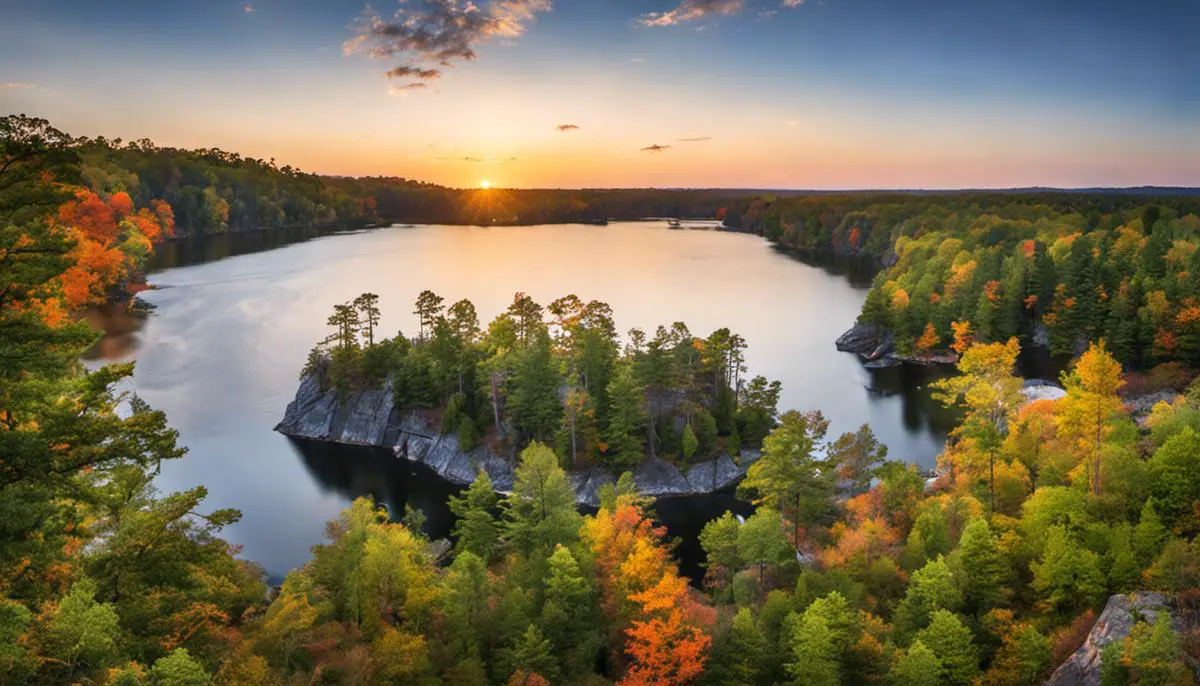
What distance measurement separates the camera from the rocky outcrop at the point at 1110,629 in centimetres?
1844

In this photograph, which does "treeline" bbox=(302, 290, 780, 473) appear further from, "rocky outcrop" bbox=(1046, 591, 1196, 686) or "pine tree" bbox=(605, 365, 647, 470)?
"rocky outcrop" bbox=(1046, 591, 1196, 686)

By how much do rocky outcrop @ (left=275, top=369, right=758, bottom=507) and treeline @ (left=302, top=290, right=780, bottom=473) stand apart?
733 mm

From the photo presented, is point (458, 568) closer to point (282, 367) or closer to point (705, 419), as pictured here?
point (705, 419)

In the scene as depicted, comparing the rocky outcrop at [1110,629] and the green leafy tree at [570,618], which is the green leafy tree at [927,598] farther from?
the green leafy tree at [570,618]

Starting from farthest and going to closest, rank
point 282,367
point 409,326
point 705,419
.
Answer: point 409,326 → point 282,367 → point 705,419

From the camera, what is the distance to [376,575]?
22.2 metres

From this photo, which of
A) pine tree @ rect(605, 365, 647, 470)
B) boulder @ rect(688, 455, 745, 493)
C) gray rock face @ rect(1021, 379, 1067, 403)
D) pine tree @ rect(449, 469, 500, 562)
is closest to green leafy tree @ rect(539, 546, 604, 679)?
pine tree @ rect(449, 469, 500, 562)

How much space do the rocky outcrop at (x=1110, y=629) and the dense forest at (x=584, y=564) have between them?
58cm

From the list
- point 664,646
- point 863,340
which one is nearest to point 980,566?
point 664,646

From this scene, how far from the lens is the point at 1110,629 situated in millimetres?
19000

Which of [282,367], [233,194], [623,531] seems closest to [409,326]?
[282,367]

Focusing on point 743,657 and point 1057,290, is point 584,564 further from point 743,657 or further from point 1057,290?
point 1057,290

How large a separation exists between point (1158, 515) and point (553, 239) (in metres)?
168

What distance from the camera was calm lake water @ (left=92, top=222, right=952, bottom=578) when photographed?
42.6 m
